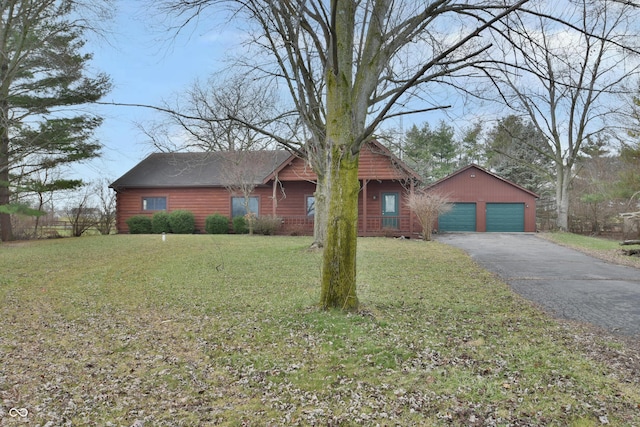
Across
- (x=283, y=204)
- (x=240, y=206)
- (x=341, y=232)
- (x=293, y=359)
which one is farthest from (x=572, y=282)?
(x=240, y=206)

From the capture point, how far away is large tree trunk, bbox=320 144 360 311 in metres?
5.61

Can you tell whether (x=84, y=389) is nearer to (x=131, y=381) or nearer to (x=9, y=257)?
(x=131, y=381)

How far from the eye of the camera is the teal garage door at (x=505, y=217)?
24578 millimetres

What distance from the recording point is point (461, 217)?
81.5ft

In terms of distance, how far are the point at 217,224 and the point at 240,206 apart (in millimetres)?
1849

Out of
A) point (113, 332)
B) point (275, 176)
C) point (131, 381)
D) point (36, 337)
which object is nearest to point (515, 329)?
point (131, 381)

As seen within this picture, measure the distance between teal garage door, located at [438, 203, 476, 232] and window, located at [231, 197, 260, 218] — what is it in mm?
10959

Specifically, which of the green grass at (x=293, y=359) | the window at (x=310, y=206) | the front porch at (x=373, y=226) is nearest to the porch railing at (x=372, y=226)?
the front porch at (x=373, y=226)

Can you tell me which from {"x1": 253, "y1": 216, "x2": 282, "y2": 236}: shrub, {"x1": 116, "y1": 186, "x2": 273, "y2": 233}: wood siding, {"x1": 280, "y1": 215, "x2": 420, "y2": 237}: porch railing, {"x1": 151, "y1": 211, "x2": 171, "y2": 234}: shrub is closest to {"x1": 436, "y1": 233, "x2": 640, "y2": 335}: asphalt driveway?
{"x1": 280, "y1": 215, "x2": 420, "y2": 237}: porch railing

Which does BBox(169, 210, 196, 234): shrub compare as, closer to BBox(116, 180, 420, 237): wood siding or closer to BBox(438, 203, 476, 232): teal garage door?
BBox(116, 180, 420, 237): wood siding

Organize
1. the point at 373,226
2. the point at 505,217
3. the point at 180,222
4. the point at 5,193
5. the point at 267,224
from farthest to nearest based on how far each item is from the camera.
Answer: the point at 505,217
the point at 180,222
the point at 373,226
the point at 267,224
the point at 5,193

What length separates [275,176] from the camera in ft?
67.3

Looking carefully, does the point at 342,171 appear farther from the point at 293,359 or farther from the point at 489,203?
the point at 489,203

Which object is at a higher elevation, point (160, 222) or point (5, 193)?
point (5, 193)
